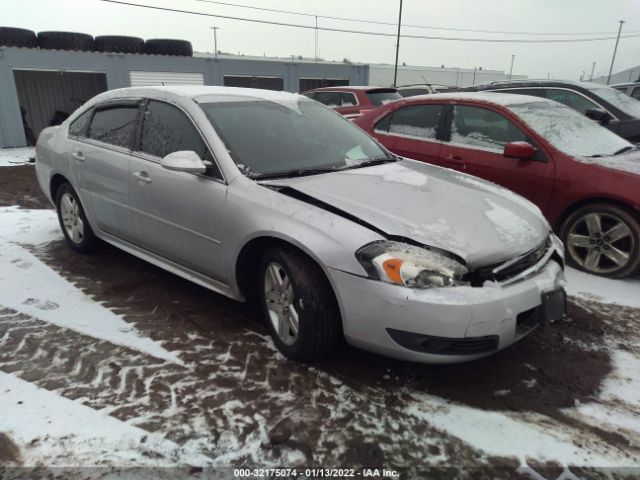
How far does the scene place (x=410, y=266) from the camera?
2.33 meters

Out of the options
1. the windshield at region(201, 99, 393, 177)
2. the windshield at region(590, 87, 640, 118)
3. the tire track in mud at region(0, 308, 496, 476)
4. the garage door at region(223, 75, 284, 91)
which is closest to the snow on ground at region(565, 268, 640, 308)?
the windshield at region(201, 99, 393, 177)

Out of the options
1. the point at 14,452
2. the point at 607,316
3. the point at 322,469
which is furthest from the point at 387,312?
the point at 607,316

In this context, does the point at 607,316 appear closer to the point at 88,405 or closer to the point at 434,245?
the point at 434,245

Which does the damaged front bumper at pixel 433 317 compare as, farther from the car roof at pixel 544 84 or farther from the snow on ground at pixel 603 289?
the car roof at pixel 544 84

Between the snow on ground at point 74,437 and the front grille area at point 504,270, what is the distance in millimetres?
1546

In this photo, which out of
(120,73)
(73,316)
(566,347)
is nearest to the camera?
(566,347)

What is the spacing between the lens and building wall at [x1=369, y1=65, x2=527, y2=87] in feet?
112

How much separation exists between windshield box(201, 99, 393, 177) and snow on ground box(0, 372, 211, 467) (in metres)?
1.60

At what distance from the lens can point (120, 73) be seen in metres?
15.9

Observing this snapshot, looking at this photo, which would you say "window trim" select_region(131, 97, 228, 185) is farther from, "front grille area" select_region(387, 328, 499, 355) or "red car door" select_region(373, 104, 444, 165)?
"red car door" select_region(373, 104, 444, 165)

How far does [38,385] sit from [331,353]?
1633 millimetres

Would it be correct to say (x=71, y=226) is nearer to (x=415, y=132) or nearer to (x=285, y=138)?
(x=285, y=138)

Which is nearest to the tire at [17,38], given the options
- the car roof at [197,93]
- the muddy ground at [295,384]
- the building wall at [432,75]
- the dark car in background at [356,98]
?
the dark car in background at [356,98]

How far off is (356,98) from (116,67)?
9.43m
